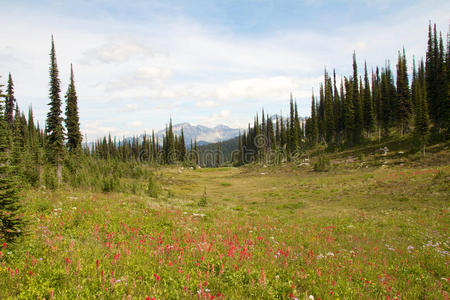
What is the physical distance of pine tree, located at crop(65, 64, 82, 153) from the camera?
48.5 meters

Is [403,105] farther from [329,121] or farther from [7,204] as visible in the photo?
[7,204]

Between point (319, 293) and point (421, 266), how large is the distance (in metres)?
4.93

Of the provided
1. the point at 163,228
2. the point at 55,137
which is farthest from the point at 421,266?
the point at 55,137

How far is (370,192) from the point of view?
25.7 meters

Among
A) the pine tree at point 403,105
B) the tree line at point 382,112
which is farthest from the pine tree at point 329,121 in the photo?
the pine tree at point 403,105

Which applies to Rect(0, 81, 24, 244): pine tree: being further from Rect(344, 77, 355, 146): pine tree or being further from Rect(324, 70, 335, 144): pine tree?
Rect(324, 70, 335, 144): pine tree

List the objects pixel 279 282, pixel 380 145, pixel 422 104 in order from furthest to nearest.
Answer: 1. pixel 380 145
2. pixel 422 104
3. pixel 279 282

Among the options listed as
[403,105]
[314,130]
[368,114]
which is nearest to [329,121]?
[314,130]

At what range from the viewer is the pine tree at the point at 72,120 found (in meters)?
48.5

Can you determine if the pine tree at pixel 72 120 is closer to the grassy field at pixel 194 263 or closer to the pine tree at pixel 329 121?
the grassy field at pixel 194 263

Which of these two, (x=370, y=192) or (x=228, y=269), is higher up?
(x=228, y=269)

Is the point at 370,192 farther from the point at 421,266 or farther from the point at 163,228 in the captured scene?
the point at 163,228

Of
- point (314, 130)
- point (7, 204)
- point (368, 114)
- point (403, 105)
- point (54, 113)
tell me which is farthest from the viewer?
point (314, 130)

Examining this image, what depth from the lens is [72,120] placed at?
49.2 metres
